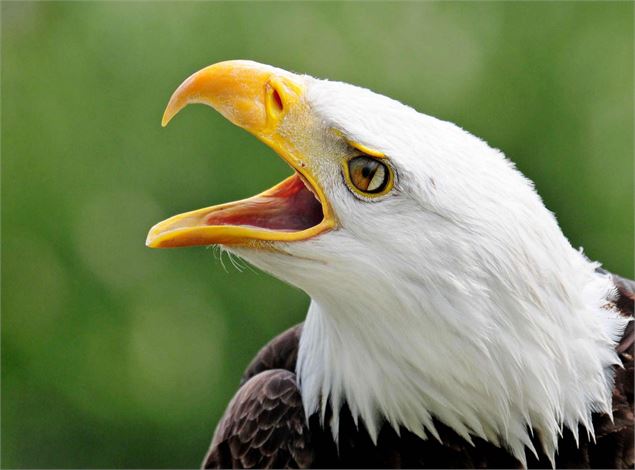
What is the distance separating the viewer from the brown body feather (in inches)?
59.2

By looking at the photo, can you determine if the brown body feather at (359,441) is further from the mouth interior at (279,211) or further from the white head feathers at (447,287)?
the mouth interior at (279,211)

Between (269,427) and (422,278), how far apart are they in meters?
0.48

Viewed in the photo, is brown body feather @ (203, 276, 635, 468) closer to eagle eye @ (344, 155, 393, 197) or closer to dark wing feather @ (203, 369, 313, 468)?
dark wing feather @ (203, 369, 313, 468)

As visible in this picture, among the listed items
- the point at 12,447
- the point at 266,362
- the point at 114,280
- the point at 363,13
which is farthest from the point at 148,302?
→ the point at 266,362

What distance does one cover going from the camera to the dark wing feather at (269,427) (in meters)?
1.59

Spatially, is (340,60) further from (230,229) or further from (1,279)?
(230,229)

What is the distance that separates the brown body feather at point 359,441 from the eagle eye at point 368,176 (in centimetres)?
41

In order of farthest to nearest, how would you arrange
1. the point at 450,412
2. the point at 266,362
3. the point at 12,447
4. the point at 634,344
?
the point at 12,447 < the point at 266,362 < the point at 634,344 < the point at 450,412

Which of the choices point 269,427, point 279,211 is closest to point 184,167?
point 269,427

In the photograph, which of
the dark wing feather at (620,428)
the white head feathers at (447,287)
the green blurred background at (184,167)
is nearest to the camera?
the white head feathers at (447,287)

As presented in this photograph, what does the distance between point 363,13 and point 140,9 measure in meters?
0.91

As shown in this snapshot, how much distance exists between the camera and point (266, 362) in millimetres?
1829

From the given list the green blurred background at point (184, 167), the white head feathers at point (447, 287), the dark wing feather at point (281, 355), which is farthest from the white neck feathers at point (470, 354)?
the green blurred background at point (184, 167)

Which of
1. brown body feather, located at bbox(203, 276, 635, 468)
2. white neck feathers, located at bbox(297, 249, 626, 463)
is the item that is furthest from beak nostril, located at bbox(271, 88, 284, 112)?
brown body feather, located at bbox(203, 276, 635, 468)
